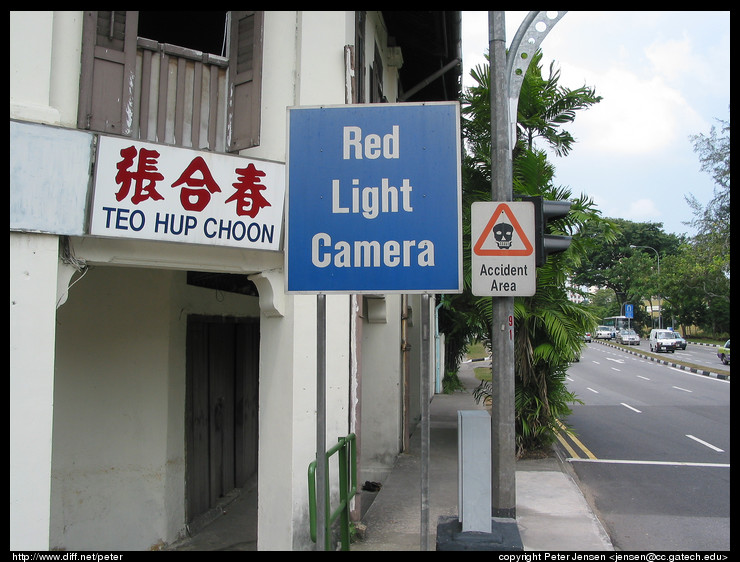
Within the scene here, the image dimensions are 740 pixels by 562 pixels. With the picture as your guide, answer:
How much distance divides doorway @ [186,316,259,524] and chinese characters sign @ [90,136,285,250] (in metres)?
2.38

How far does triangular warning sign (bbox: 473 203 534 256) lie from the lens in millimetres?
5707

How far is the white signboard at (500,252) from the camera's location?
18.7 ft

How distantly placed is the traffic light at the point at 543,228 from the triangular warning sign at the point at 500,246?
0.87 ft

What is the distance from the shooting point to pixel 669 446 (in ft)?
35.8

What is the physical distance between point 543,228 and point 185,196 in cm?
321

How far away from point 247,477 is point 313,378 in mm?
4245

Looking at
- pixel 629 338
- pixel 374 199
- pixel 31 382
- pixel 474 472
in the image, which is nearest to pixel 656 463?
pixel 474 472

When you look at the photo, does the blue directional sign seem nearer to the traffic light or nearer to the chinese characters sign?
the chinese characters sign

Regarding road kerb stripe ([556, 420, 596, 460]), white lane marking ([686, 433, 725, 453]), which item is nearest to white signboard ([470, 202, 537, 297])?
road kerb stripe ([556, 420, 596, 460])

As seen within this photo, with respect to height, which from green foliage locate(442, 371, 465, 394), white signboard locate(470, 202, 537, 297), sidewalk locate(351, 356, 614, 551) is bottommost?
green foliage locate(442, 371, 465, 394)

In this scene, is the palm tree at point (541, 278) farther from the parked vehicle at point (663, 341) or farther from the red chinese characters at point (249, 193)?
the parked vehicle at point (663, 341)

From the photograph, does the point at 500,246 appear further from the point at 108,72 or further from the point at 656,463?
the point at 656,463
